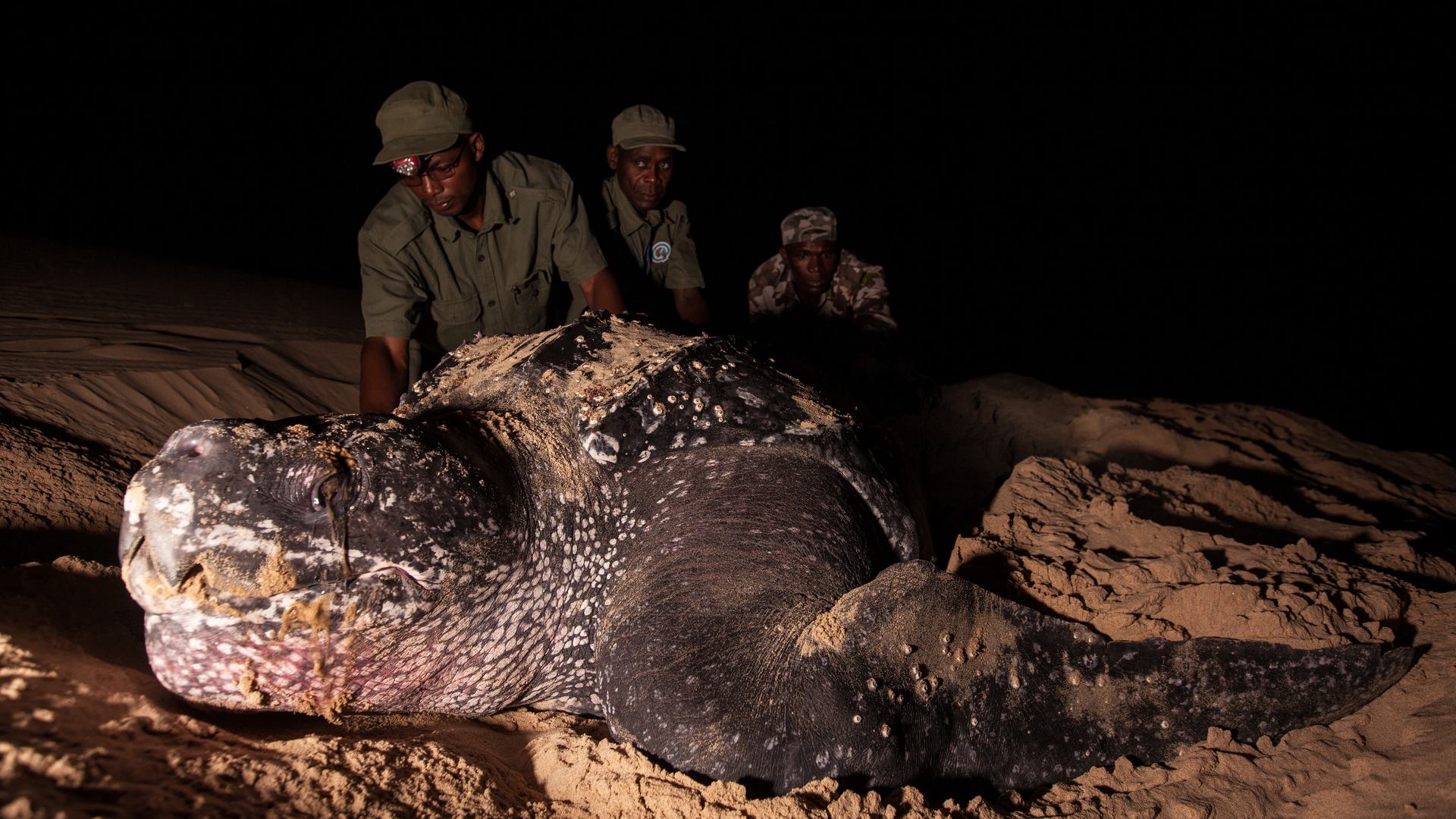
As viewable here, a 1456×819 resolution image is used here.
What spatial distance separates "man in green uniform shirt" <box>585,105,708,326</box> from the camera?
4.11 m

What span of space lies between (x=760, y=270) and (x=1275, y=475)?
3.21 metres

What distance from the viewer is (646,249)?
453 cm

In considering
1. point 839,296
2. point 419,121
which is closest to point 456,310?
point 419,121

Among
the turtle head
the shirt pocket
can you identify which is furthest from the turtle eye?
Answer: the shirt pocket

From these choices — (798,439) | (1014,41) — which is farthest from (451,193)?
(1014,41)

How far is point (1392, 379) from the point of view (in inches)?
304

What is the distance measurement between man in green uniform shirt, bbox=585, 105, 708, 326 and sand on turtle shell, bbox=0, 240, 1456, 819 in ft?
6.12

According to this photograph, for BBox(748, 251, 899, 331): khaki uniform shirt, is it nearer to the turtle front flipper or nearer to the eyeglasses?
the eyeglasses

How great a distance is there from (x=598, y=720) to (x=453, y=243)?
8.50 ft

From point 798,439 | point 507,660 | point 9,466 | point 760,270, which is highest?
point 760,270

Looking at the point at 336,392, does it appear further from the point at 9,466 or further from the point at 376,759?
the point at 376,759

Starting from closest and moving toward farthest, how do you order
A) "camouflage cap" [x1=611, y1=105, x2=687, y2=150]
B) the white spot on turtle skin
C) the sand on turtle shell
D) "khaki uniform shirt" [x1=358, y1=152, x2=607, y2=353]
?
the sand on turtle shell
the white spot on turtle skin
"khaki uniform shirt" [x1=358, y1=152, x2=607, y2=353]
"camouflage cap" [x1=611, y1=105, x2=687, y2=150]

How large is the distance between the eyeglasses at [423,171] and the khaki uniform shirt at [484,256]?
311 mm

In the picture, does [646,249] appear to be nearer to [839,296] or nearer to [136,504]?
[839,296]
